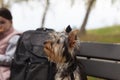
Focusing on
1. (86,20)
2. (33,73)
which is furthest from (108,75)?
(86,20)

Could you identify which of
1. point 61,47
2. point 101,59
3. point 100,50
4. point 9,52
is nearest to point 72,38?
point 61,47

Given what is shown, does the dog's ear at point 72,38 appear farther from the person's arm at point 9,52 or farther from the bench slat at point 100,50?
the person's arm at point 9,52

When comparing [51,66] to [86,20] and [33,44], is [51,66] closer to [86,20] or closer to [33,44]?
[33,44]

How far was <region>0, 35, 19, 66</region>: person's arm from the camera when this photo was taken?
15.8 ft

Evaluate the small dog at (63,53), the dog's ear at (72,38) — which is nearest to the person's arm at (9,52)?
the small dog at (63,53)

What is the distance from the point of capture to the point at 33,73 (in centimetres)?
443

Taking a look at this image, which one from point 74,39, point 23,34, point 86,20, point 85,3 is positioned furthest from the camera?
point 86,20

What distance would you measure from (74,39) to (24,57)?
26.4 inches

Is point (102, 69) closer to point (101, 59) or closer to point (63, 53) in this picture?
point (101, 59)

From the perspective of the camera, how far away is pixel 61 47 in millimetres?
4203

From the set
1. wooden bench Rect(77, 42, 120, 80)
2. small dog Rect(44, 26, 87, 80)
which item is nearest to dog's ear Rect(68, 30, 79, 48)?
small dog Rect(44, 26, 87, 80)

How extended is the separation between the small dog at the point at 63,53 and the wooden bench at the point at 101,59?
384mm

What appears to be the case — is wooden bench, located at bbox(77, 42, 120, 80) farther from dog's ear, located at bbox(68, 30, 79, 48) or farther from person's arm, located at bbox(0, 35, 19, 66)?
person's arm, located at bbox(0, 35, 19, 66)

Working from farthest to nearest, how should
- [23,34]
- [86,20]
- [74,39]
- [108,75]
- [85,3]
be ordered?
[86,20] < [85,3] < [23,34] < [108,75] < [74,39]
